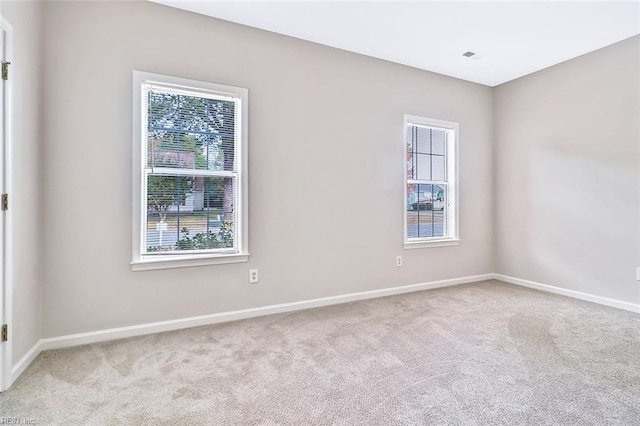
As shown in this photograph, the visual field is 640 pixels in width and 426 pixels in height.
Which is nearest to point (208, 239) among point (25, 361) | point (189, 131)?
point (189, 131)

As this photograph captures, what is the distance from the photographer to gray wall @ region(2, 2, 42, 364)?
201 cm

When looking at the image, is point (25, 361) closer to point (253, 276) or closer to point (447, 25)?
point (253, 276)

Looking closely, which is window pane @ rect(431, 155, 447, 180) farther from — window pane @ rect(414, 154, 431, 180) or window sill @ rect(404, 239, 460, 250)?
window sill @ rect(404, 239, 460, 250)

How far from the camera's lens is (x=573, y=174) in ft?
12.4

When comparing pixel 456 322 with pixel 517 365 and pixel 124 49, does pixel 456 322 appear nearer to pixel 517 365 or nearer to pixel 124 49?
pixel 517 365

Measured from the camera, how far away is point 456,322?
117 inches

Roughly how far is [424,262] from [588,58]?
9.59 ft

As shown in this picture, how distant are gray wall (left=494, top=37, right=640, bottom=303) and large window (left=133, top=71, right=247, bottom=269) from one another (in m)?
3.61

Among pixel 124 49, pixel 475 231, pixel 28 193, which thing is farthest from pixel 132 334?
pixel 475 231

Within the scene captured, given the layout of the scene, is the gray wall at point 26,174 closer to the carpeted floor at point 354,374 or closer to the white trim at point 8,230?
the white trim at point 8,230

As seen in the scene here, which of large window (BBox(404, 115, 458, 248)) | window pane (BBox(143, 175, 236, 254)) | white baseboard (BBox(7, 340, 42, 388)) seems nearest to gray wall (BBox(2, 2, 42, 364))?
white baseboard (BBox(7, 340, 42, 388))

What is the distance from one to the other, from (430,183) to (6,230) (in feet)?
13.3

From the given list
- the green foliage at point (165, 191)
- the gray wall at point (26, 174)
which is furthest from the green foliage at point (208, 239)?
the gray wall at point (26, 174)

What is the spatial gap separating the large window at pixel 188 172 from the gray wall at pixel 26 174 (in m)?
0.62
